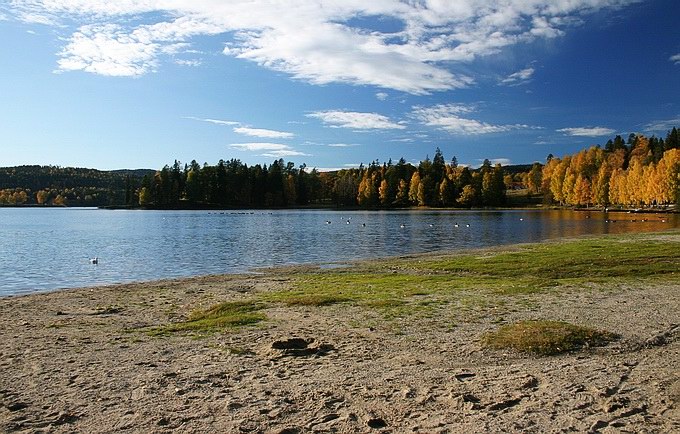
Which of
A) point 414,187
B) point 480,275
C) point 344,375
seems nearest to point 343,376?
point 344,375

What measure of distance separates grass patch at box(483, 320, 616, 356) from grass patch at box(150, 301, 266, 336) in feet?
23.0

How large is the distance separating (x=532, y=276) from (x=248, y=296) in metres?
12.9

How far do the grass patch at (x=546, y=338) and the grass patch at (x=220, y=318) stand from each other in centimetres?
700

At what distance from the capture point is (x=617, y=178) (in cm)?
14338

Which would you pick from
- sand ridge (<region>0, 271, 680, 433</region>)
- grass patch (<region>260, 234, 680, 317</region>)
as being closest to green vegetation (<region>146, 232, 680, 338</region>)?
grass patch (<region>260, 234, 680, 317</region>)

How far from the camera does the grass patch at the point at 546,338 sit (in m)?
11.7

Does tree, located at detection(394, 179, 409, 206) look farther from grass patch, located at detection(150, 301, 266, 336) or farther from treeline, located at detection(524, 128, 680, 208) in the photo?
grass patch, located at detection(150, 301, 266, 336)

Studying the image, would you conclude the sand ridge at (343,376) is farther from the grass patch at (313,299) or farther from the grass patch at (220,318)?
the grass patch at (313,299)

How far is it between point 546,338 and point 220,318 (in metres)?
9.16

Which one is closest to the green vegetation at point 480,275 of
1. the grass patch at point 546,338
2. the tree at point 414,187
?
the grass patch at point 546,338

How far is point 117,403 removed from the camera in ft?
29.6

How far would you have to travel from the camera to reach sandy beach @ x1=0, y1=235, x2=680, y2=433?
809cm

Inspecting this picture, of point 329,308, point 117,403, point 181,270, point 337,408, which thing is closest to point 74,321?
point 329,308

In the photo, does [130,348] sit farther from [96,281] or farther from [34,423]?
[96,281]
